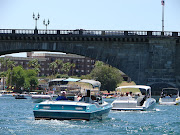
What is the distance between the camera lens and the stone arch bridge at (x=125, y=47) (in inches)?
3191

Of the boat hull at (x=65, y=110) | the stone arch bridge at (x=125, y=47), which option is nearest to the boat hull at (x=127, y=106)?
the boat hull at (x=65, y=110)

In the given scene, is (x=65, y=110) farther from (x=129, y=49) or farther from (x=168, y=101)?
(x=129, y=49)

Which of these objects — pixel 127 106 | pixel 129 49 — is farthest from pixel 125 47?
pixel 127 106

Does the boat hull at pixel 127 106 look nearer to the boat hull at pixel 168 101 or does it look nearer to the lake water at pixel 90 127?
the lake water at pixel 90 127

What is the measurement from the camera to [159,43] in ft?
266

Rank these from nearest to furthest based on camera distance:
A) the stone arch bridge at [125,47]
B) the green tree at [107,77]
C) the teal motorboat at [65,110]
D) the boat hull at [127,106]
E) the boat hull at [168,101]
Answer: the teal motorboat at [65,110] → the boat hull at [127,106] → the boat hull at [168,101] → the stone arch bridge at [125,47] → the green tree at [107,77]

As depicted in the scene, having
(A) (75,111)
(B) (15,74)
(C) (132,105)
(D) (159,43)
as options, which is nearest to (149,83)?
(D) (159,43)

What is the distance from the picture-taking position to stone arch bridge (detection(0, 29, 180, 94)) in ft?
266

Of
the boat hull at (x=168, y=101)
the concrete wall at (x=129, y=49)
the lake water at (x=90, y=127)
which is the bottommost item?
the boat hull at (x=168, y=101)

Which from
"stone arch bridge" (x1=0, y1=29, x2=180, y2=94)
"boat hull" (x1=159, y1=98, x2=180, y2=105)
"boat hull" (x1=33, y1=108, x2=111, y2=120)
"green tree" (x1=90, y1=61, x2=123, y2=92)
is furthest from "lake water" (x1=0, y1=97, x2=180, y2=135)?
"green tree" (x1=90, y1=61, x2=123, y2=92)

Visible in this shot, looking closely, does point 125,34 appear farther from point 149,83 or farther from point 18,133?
point 18,133

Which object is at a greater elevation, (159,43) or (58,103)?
(159,43)

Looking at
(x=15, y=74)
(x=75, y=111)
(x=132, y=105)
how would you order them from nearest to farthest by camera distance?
(x=75, y=111) < (x=132, y=105) < (x=15, y=74)

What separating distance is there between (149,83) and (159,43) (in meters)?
6.19
